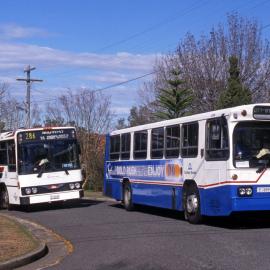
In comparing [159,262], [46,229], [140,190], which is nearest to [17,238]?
[46,229]

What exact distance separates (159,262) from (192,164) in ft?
17.7

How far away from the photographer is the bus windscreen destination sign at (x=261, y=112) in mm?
13445

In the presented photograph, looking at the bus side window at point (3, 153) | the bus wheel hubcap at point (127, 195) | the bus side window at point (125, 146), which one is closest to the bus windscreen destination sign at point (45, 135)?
Answer: the bus side window at point (3, 153)

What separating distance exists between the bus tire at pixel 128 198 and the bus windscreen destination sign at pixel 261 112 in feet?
23.6

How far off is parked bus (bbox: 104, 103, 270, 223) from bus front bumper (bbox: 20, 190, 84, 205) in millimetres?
3088

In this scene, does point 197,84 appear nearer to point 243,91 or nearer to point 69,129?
point 243,91

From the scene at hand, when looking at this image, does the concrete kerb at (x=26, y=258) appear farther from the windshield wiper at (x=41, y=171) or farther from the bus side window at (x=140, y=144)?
the windshield wiper at (x=41, y=171)

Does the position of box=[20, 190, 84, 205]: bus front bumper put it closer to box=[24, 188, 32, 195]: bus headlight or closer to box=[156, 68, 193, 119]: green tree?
box=[24, 188, 32, 195]: bus headlight

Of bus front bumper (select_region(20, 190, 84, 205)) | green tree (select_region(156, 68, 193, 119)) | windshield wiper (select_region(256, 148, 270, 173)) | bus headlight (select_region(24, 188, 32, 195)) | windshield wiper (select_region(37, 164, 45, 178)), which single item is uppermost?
green tree (select_region(156, 68, 193, 119))

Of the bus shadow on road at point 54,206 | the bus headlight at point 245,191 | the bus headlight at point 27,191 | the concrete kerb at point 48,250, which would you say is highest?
the bus headlight at point 245,191

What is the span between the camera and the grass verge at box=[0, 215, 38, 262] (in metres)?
10.6

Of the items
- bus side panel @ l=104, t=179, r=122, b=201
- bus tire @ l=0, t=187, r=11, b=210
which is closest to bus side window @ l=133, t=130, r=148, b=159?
bus side panel @ l=104, t=179, r=122, b=201

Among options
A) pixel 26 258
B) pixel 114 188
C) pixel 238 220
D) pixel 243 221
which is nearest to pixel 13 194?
pixel 114 188

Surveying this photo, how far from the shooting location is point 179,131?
52.5 ft
